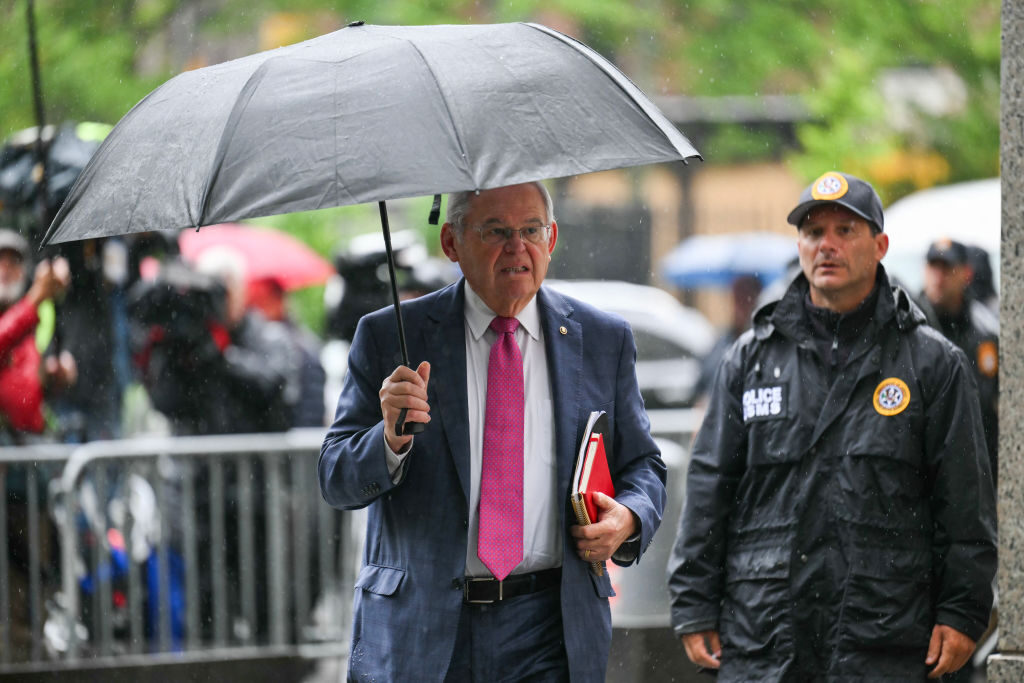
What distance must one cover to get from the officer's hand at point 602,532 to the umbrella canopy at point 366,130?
91cm

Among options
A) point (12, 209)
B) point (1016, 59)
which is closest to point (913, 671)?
point (1016, 59)

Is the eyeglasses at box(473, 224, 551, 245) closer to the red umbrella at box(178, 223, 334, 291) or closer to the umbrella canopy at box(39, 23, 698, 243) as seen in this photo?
the umbrella canopy at box(39, 23, 698, 243)

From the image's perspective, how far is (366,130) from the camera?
10.8ft

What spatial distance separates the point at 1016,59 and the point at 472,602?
1.98m

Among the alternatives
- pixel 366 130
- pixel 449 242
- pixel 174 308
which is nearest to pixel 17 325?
pixel 174 308

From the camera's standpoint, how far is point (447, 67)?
347 centimetres

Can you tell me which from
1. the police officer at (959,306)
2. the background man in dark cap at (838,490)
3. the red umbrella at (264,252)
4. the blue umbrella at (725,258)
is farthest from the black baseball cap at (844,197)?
the blue umbrella at (725,258)

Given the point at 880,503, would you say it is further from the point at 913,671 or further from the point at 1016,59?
the point at 1016,59

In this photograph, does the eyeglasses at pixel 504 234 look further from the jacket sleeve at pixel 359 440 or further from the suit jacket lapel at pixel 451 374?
the jacket sleeve at pixel 359 440

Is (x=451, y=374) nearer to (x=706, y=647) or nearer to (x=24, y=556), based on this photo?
(x=706, y=647)

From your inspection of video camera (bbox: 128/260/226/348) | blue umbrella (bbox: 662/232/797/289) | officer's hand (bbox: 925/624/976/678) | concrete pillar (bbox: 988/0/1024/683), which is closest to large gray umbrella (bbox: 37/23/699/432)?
concrete pillar (bbox: 988/0/1024/683)

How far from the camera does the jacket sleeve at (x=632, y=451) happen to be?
13.1ft

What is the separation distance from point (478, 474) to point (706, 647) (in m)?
1.30

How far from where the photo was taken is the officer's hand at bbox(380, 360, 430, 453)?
3.64 m
